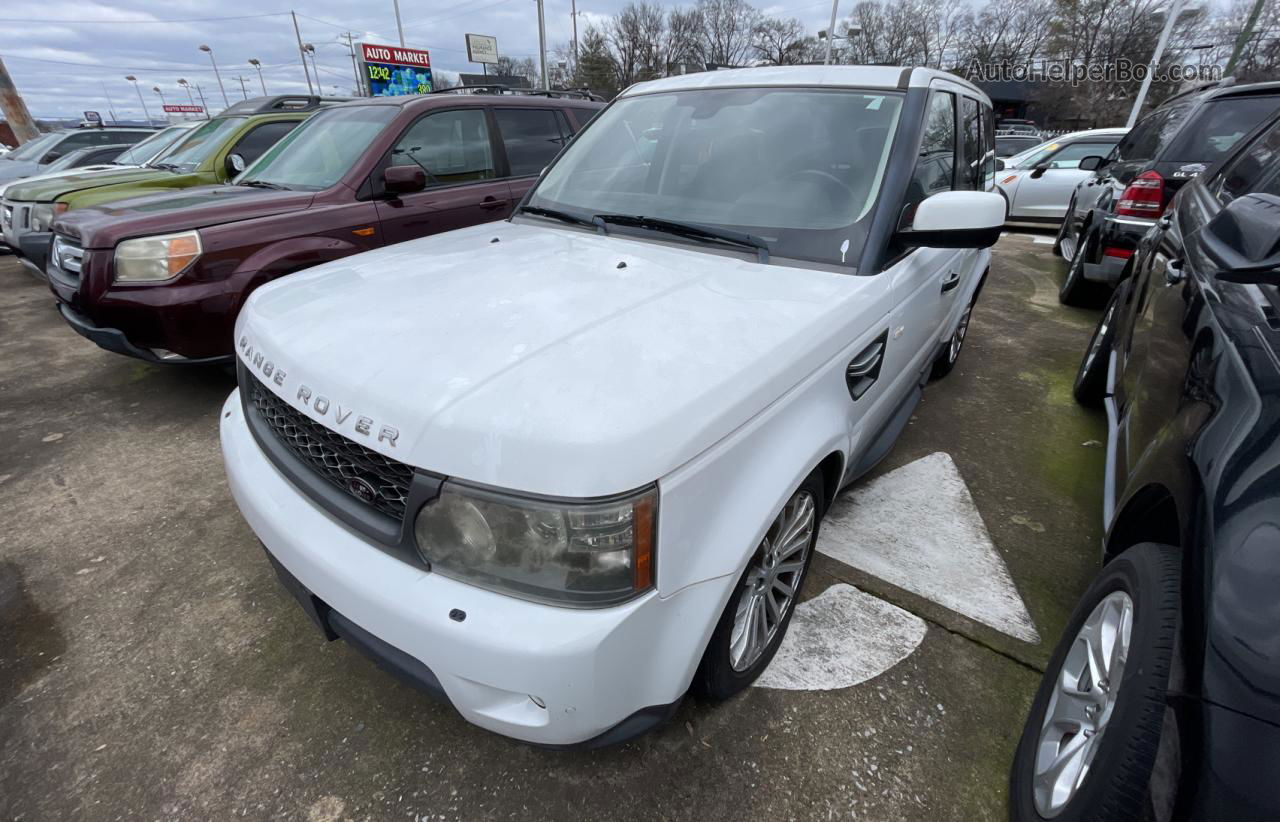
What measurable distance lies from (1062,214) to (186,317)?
1140cm

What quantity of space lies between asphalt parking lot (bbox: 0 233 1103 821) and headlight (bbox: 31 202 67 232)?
3554 millimetres

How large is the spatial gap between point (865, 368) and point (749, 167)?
96cm

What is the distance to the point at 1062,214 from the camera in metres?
9.35

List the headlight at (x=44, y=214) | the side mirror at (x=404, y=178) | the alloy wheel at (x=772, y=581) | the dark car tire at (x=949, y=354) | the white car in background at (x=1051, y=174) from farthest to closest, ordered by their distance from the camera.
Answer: the white car in background at (x=1051, y=174)
the headlight at (x=44, y=214)
the dark car tire at (x=949, y=354)
the side mirror at (x=404, y=178)
the alloy wheel at (x=772, y=581)

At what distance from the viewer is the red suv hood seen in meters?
3.31

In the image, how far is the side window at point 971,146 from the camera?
9.91ft

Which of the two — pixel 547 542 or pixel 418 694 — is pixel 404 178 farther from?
pixel 547 542

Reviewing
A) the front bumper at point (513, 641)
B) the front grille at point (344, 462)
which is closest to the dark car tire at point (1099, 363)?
the front bumper at point (513, 641)

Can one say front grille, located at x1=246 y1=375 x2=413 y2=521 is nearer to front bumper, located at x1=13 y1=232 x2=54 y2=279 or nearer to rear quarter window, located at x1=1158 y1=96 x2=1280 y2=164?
front bumper, located at x1=13 y1=232 x2=54 y2=279

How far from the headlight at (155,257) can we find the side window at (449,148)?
4.65 ft

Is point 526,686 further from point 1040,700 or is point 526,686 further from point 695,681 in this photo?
point 1040,700

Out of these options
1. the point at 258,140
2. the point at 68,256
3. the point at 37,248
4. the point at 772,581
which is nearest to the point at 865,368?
the point at 772,581

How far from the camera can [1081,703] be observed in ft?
4.54

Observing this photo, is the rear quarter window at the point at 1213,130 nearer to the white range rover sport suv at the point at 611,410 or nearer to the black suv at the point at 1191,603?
the white range rover sport suv at the point at 611,410
